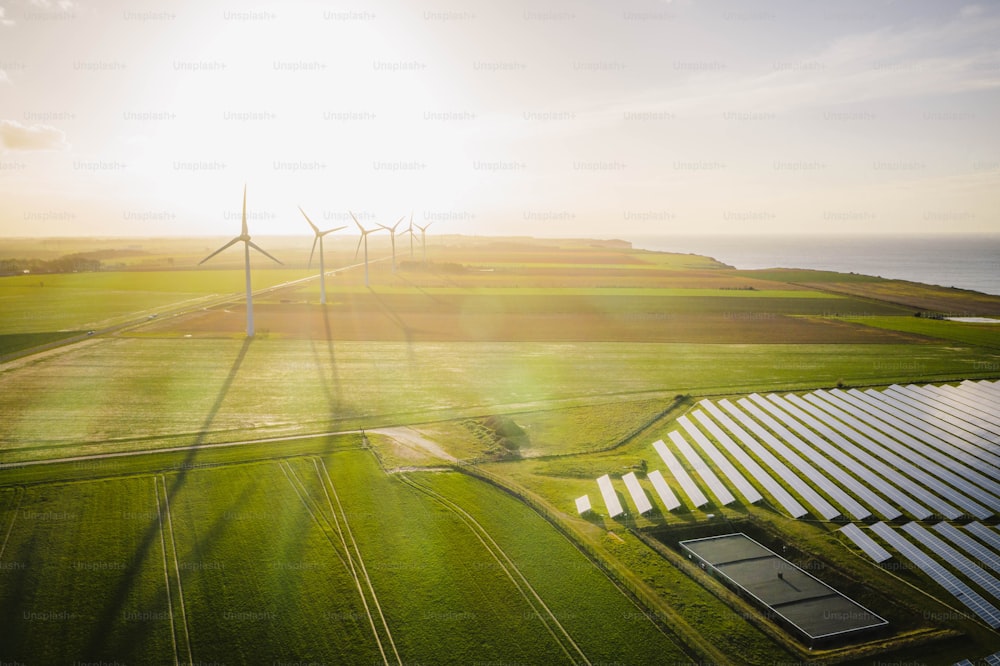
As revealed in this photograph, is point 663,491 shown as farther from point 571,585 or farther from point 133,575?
point 133,575

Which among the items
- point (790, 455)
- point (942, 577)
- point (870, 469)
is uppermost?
point (790, 455)

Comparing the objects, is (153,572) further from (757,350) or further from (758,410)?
(757,350)

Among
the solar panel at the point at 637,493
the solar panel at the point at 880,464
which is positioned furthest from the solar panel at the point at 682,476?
the solar panel at the point at 880,464

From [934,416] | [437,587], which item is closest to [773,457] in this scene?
[934,416]

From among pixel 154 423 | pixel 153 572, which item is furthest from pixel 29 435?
pixel 153 572

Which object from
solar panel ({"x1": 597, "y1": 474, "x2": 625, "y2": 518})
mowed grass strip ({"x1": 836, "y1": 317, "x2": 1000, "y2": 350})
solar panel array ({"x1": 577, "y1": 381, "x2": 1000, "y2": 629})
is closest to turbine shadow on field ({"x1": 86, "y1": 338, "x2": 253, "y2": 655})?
solar panel array ({"x1": 577, "y1": 381, "x2": 1000, "y2": 629})

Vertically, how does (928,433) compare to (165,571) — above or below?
above

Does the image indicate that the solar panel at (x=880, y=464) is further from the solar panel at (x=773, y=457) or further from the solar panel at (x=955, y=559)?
the solar panel at (x=773, y=457)

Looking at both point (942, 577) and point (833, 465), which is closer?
point (942, 577)
